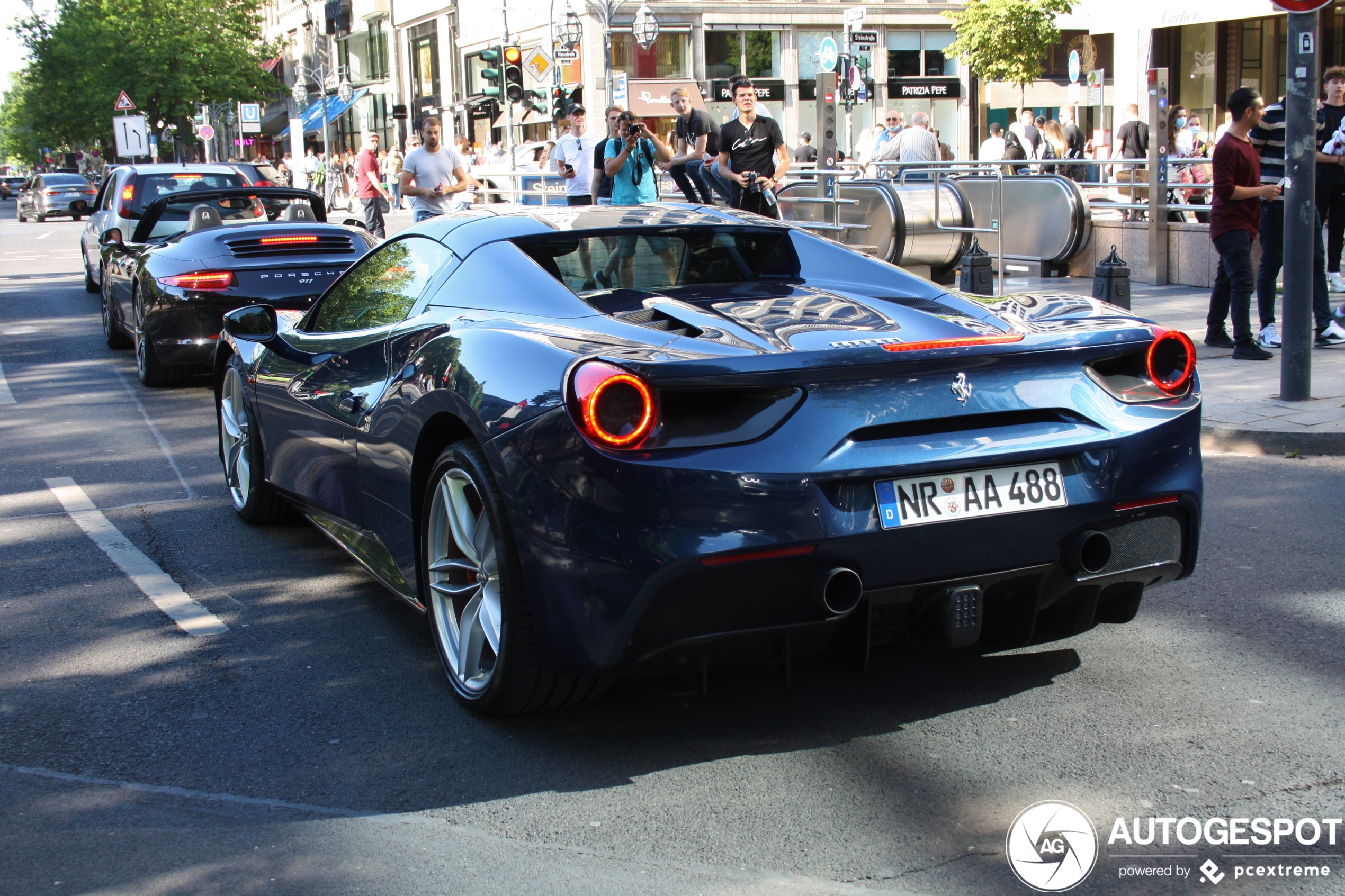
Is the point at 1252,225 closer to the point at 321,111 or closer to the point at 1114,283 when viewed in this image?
the point at 1114,283

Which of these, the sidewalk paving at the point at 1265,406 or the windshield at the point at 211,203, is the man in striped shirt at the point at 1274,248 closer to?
the sidewalk paving at the point at 1265,406

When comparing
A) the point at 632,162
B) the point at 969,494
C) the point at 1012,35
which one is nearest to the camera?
the point at 969,494

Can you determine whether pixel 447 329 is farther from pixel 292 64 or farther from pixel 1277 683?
pixel 292 64

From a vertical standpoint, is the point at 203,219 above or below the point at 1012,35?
below

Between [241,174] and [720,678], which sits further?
[241,174]

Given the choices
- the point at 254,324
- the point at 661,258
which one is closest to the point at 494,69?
the point at 254,324

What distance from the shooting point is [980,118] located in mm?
50438

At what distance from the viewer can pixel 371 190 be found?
20.3 metres

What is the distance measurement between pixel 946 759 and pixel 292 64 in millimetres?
78440

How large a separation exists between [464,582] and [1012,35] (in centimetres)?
3889

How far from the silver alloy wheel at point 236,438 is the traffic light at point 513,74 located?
22089 millimetres

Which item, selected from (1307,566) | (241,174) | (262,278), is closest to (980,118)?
(241,174)

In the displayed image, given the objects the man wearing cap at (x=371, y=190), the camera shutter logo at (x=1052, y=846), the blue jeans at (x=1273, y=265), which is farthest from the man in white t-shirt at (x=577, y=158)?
the camera shutter logo at (x=1052, y=846)

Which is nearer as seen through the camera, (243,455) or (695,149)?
(243,455)
